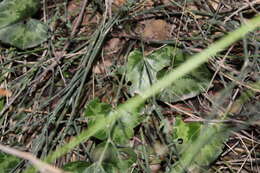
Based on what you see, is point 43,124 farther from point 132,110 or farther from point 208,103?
point 208,103

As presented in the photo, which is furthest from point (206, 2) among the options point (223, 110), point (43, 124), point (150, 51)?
point (43, 124)

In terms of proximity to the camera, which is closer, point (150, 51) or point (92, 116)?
point (92, 116)

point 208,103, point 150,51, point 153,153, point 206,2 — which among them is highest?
point 206,2

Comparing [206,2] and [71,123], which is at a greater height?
[206,2]

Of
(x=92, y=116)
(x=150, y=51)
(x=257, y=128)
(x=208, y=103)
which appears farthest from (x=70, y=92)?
(x=257, y=128)

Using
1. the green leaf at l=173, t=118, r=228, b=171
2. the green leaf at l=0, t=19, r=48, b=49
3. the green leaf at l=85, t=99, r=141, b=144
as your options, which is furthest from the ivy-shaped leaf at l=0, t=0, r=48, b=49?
the green leaf at l=173, t=118, r=228, b=171
